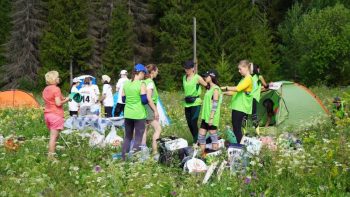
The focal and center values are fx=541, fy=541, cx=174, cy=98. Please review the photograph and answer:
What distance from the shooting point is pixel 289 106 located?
1377 cm

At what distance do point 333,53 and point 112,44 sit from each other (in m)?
18.0

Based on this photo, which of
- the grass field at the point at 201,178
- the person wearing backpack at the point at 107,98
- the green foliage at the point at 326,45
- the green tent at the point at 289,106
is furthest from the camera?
the green foliage at the point at 326,45

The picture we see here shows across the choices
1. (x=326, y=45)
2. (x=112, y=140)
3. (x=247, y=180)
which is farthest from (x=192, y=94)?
(x=326, y=45)

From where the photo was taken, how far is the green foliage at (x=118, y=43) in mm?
45219

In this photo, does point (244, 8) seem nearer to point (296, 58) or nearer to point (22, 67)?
point (296, 58)

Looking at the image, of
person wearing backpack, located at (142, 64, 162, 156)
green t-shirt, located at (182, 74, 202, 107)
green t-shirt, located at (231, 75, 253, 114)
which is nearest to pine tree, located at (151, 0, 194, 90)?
person wearing backpack, located at (142, 64, 162, 156)

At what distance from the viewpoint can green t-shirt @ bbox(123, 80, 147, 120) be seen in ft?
30.2

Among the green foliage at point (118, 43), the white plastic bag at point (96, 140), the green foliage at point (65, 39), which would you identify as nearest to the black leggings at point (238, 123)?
the white plastic bag at point (96, 140)

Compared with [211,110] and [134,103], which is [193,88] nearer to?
[211,110]

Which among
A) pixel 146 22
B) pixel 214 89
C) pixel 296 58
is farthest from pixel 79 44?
pixel 214 89

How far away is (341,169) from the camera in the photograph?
6.51 meters

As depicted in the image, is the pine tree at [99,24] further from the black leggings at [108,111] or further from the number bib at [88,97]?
the number bib at [88,97]

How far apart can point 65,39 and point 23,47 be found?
12.8 feet

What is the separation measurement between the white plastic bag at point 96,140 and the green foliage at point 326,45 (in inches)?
1216
